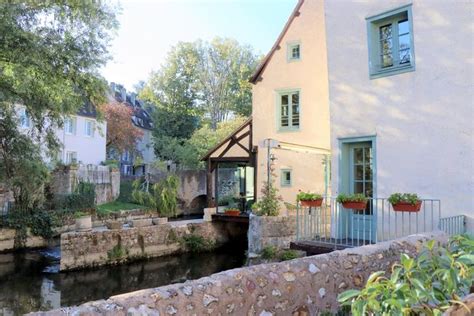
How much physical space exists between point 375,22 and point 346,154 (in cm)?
289

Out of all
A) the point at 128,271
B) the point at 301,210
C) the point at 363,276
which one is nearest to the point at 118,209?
the point at 128,271

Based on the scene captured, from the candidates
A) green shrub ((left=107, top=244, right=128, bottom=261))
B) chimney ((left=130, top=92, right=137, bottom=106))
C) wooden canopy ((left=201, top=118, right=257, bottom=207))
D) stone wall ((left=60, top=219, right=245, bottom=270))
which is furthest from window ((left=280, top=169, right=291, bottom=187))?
chimney ((left=130, top=92, right=137, bottom=106))

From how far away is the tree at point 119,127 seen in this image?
34.9 meters

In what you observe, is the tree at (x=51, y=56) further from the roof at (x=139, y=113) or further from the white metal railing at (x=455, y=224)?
the roof at (x=139, y=113)

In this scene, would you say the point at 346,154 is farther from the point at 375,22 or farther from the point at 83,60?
the point at 83,60

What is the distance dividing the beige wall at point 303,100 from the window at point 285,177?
17 cm

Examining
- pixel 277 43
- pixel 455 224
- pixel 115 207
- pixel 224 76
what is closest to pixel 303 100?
pixel 277 43

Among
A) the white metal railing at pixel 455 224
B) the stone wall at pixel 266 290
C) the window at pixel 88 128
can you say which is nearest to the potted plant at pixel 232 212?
the white metal railing at pixel 455 224

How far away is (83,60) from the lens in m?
11.6

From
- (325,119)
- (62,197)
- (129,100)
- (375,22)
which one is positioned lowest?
(62,197)

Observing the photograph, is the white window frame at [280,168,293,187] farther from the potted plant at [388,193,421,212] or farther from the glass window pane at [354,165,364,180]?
the potted plant at [388,193,421,212]

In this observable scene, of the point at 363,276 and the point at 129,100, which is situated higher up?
the point at 129,100

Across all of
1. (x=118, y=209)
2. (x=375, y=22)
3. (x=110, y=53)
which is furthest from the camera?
(x=118, y=209)

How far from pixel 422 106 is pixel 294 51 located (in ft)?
30.7
